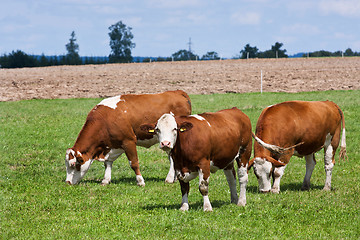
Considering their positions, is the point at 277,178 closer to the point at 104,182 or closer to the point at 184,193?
the point at 184,193

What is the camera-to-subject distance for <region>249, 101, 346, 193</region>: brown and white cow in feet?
35.7

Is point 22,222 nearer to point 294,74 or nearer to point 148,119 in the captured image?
point 148,119

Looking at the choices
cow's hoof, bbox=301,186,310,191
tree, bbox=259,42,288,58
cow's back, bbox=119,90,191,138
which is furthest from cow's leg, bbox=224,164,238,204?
tree, bbox=259,42,288,58

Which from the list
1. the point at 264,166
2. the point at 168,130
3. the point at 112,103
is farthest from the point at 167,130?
the point at 112,103

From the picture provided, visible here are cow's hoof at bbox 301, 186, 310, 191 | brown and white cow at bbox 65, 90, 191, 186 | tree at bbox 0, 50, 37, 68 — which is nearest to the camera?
cow's hoof at bbox 301, 186, 310, 191

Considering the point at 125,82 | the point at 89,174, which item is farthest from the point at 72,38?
the point at 89,174

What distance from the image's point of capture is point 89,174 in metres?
14.1

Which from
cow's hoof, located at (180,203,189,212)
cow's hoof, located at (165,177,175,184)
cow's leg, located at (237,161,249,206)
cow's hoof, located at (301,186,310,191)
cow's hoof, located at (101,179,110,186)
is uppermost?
cow's leg, located at (237,161,249,206)

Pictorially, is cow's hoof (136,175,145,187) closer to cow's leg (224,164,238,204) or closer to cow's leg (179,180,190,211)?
cow's leg (224,164,238,204)

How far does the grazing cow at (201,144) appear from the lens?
882 cm

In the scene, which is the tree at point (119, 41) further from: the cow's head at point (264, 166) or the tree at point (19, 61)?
the cow's head at point (264, 166)

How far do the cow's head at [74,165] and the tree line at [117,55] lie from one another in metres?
72.9

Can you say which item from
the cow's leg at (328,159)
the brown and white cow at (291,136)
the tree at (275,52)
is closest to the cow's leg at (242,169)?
the brown and white cow at (291,136)

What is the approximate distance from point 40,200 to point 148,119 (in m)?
3.84
